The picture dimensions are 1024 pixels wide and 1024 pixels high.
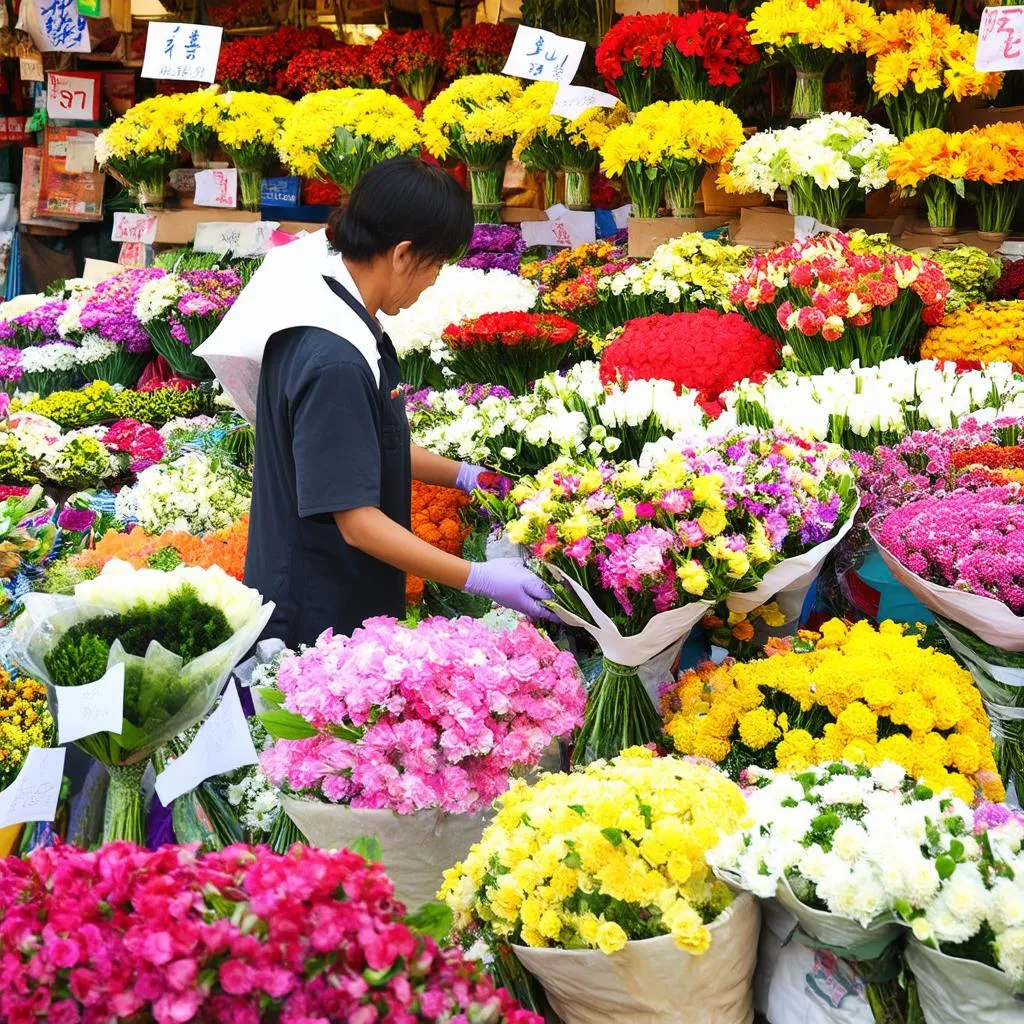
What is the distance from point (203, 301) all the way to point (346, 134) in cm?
99

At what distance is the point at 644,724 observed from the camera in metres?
2.07

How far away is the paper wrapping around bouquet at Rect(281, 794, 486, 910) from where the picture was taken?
1793 millimetres

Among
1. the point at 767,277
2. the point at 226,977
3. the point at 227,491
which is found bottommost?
the point at 227,491

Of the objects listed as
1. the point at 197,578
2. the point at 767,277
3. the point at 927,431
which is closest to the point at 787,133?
the point at 767,277

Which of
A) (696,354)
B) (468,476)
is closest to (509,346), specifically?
(696,354)

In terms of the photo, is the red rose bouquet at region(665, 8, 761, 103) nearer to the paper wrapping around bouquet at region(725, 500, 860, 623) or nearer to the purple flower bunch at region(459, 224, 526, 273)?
the purple flower bunch at region(459, 224, 526, 273)

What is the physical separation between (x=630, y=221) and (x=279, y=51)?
9.34 ft

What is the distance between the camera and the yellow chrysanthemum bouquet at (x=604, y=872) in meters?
1.33

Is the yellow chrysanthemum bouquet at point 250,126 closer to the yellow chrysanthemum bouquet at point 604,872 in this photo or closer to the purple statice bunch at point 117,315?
the purple statice bunch at point 117,315

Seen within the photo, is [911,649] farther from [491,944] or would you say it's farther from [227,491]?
[227,491]

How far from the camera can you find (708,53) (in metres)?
4.45

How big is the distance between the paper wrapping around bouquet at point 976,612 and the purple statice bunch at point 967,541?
0.06 feet

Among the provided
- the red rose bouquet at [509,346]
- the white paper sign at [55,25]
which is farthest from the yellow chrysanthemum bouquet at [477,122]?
the white paper sign at [55,25]

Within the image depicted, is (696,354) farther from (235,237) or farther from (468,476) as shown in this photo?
(235,237)
